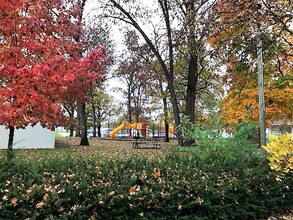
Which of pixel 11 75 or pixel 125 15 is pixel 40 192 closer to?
pixel 11 75

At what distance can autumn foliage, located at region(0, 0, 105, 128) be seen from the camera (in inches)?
276

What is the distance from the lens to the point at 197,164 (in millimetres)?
5156

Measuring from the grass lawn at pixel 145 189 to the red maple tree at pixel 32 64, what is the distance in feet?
9.18

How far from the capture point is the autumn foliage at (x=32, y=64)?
7008 millimetres

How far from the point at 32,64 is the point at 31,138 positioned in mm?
7669

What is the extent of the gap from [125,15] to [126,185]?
13.8 m

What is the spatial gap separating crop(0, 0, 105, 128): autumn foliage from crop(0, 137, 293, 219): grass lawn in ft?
9.19

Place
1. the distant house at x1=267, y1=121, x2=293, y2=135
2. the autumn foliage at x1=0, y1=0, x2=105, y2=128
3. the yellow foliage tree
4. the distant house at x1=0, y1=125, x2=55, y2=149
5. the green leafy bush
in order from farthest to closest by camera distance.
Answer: the distant house at x1=0, y1=125, x2=55, y2=149 < the distant house at x1=267, y1=121, x2=293, y2=135 < the autumn foliage at x1=0, y1=0, x2=105, y2=128 < the yellow foliage tree < the green leafy bush

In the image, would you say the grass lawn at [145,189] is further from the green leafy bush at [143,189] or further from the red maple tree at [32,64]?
the red maple tree at [32,64]

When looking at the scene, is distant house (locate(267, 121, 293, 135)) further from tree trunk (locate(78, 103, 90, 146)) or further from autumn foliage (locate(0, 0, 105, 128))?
tree trunk (locate(78, 103, 90, 146))

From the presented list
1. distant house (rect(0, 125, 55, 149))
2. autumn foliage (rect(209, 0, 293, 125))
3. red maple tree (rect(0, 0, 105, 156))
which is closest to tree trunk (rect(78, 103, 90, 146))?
distant house (rect(0, 125, 55, 149))

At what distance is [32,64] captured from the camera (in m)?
7.79

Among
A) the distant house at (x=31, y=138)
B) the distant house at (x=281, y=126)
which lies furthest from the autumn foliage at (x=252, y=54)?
the distant house at (x=31, y=138)

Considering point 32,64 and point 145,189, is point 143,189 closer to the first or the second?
point 145,189
